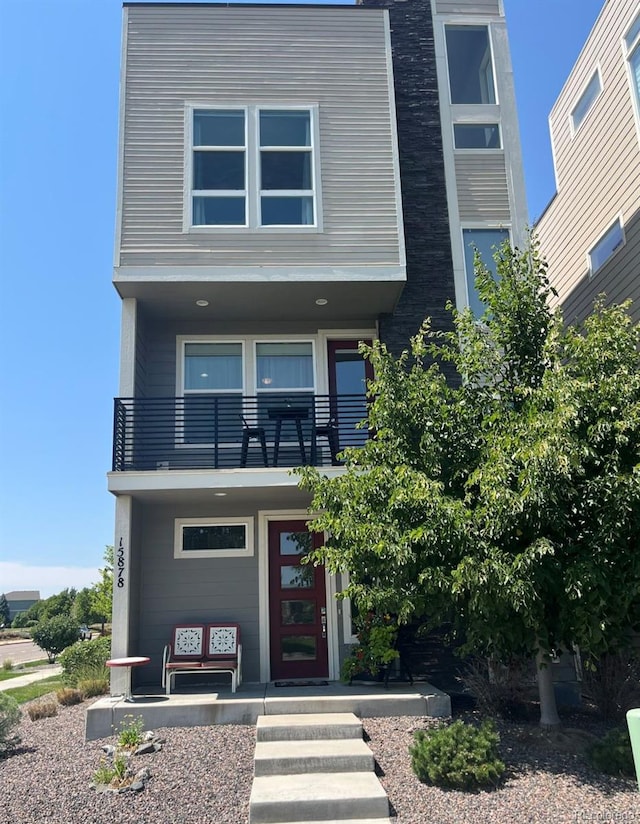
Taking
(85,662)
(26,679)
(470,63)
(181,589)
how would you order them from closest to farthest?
(181,589), (85,662), (470,63), (26,679)

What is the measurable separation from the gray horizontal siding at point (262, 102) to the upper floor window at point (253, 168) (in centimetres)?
20

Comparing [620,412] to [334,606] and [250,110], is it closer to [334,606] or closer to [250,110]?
[334,606]

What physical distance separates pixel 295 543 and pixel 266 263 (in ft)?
14.1

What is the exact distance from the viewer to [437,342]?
1062 centimetres

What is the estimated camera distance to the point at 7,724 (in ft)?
24.7

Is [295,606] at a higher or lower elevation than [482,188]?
lower

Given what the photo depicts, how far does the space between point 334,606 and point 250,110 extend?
25.7ft

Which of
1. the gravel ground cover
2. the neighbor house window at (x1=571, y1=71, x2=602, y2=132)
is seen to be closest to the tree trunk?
the gravel ground cover

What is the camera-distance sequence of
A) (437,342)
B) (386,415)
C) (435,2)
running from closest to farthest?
1. (386,415)
2. (437,342)
3. (435,2)

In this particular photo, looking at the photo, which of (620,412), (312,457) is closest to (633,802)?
(620,412)

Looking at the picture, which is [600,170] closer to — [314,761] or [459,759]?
[459,759]

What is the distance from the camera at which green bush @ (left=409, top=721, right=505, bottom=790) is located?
5.93m

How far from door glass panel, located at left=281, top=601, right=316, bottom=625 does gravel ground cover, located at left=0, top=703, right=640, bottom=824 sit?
8.96 feet

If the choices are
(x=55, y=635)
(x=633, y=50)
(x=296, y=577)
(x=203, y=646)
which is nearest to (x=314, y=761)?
(x=203, y=646)
